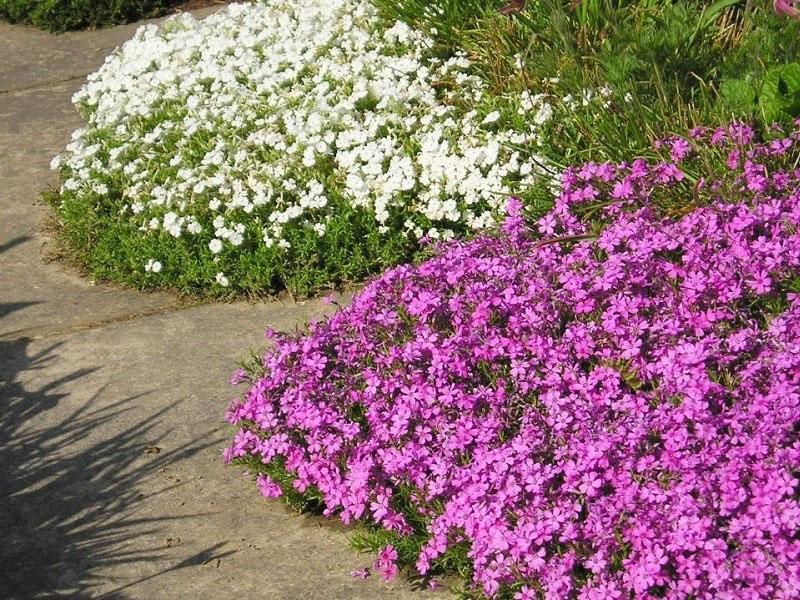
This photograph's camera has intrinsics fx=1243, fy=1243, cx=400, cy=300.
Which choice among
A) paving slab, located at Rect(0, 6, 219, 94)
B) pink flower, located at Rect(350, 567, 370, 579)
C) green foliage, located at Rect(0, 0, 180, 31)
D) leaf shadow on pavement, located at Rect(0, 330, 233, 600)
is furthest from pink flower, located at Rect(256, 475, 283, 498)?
green foliage, located at Rect(0, 0, 180, 31)

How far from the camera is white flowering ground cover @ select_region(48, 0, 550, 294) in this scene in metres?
5.88

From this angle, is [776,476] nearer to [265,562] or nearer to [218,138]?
[265,562]

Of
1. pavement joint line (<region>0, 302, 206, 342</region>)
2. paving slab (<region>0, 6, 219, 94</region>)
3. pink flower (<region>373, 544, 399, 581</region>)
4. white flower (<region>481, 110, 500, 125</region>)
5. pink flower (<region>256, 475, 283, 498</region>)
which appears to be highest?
paving slab (<region>0, 6, 219, 94</region>)

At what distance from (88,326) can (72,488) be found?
55.4 inches

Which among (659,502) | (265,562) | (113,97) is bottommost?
(265,562)

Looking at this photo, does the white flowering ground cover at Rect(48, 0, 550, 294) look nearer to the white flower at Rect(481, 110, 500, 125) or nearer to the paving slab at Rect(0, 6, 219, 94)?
the white flower at Rect(481, 110, 500, 125)

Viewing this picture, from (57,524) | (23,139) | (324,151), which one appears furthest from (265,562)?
(23,139)

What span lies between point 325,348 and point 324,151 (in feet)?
6.58

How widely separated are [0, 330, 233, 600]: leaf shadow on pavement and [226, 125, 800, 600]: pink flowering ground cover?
0.42 m

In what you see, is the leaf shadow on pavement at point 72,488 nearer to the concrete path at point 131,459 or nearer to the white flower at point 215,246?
the concrete path at point 131,459

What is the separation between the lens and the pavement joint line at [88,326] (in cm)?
568

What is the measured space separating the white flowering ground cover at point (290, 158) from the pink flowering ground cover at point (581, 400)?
89 cm

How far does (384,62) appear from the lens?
711 centimetres

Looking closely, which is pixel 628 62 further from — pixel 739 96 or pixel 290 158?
pixel 290 158
